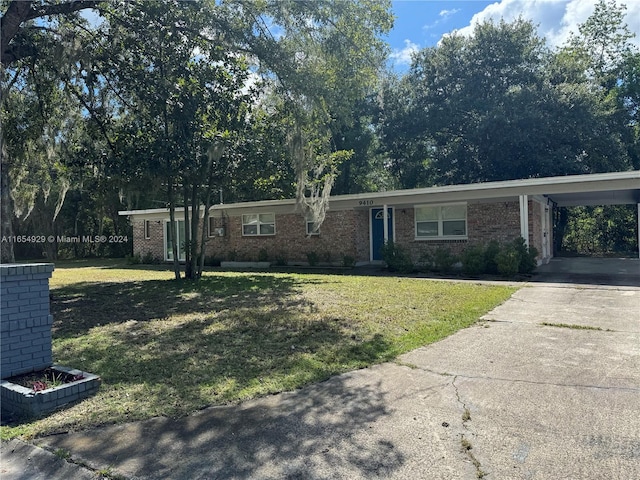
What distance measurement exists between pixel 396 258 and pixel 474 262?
8.37 ft

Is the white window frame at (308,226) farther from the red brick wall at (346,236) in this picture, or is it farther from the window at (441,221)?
the window at (441,221)

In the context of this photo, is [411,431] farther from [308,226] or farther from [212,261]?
[212,261]

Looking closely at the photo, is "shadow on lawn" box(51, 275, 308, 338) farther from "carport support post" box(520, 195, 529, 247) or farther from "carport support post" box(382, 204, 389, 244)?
"carport support post" box(520, 195, 529, 247)

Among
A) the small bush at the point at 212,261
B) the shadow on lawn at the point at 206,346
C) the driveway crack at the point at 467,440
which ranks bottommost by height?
the driveway crack at the point at 467,440

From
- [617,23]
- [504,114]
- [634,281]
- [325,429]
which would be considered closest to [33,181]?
[325,429]

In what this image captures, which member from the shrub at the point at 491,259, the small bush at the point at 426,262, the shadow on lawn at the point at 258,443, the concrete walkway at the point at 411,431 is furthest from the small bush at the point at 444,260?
the shadow on lawn at the point at 258,443

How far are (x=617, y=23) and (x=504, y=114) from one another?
12.5 meters

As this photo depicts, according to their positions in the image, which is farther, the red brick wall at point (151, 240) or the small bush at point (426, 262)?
the red brick wall at point (151, 240)

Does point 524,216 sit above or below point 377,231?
above

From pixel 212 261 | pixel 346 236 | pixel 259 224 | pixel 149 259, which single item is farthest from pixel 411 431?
pixel 149 259

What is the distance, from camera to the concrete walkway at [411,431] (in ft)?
9.68

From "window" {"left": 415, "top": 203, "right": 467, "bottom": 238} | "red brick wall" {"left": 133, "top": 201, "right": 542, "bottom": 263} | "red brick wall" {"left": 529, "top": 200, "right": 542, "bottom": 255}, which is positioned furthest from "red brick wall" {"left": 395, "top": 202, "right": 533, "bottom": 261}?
"red brick wall" {"left": 529, "top": 200, "right": 542, "bottom": 255}

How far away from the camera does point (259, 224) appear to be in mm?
20094

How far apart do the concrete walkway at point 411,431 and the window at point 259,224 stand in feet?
49.1
